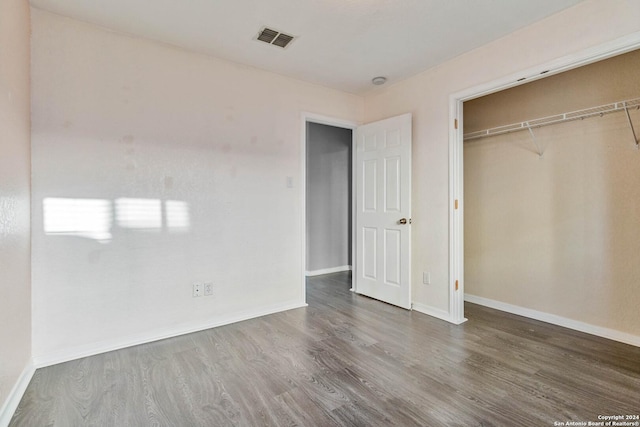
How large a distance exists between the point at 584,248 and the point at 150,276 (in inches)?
149

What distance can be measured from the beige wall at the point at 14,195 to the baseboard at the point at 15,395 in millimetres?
42

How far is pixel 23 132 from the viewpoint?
1959 millimetres

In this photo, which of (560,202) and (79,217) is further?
(560,202)

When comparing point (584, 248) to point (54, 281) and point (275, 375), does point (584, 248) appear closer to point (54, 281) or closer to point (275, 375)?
point (275, 375)

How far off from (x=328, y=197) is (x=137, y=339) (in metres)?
3.31

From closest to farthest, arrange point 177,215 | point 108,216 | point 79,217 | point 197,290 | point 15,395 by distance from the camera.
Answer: point 15,395 < point 79,217 < point 108,216 < point 177,215 < point 197,290

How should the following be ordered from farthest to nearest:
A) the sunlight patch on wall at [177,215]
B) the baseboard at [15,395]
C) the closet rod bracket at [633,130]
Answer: the sunlight patch on wall at [177,215]
the closet rod bracket at [633,130]
the baseboard at [15,395]

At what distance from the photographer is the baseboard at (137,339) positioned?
2168mm

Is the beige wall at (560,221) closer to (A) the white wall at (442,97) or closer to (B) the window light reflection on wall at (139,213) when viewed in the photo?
(A) the white wall at (442,97)

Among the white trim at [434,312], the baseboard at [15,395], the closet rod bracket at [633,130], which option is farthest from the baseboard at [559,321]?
the baseboard at [15,395]

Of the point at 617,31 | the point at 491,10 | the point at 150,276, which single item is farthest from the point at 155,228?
the point at 617,31

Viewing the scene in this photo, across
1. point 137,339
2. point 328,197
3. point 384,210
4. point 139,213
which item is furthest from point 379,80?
point 137,339

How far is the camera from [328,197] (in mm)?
5062

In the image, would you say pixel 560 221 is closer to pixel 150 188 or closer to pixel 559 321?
pixel 559 321
